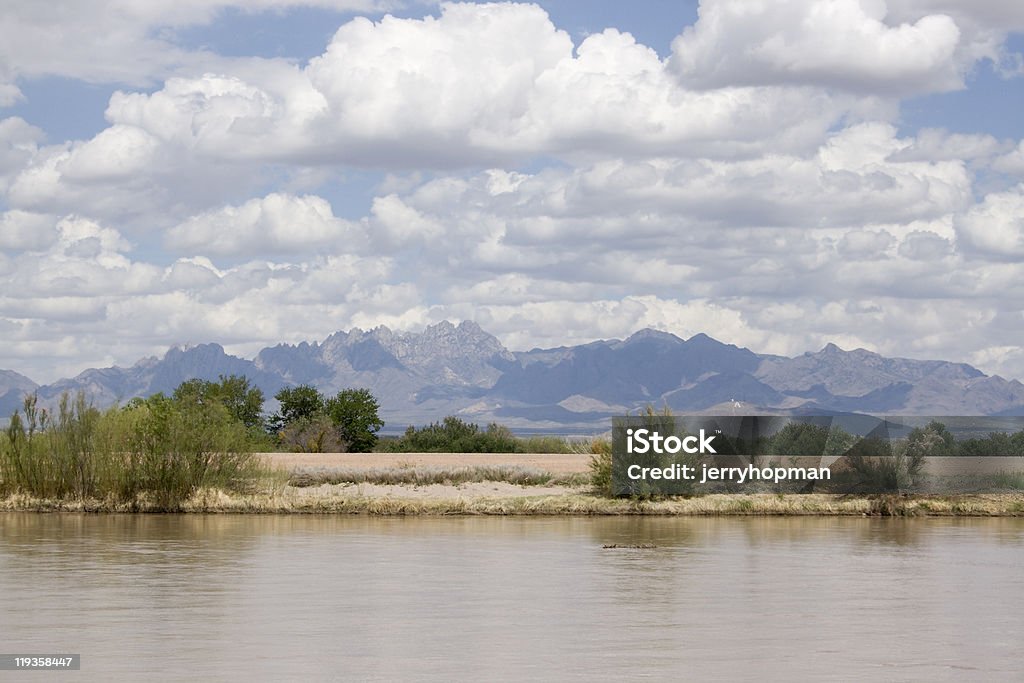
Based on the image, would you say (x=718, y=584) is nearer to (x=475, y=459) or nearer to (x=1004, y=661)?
(x=1004, y=661)

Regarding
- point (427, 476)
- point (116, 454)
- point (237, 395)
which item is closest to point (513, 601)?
point (116, 454)

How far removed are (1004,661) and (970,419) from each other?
28444 mm

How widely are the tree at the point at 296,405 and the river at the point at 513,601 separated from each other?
27259 mm

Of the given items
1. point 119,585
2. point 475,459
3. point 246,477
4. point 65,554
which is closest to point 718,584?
point 119,585

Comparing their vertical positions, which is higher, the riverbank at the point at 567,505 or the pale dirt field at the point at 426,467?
the pale dirt field at the point at 426,467

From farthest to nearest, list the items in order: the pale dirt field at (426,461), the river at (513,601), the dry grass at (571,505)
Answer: the pale dirt field at (426,461) → the dry grass at (571,505) → the river at (513,601)

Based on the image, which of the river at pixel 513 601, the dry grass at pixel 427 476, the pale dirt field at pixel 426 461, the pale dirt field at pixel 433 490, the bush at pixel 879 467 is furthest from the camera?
the pale dirt field at pixel 426 461

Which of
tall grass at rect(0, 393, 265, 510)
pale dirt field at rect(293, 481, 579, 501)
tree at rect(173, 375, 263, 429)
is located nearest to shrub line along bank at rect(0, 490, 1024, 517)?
tall grass at rect(0, 393, 265, 510)

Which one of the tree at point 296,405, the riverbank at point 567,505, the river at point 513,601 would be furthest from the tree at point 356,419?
the river at point 513,601

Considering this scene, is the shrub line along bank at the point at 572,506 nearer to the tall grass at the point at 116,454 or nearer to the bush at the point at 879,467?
the tall grass at the point at 116,454

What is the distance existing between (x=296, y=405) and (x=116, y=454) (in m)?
24.3

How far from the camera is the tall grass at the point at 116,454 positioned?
36750 millimetres

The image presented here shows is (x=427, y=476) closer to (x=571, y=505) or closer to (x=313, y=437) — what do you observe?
(x=571, y=505)

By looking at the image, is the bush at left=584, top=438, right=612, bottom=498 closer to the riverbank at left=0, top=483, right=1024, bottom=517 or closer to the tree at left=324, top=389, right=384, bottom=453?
the riverbank at left=0, top=483, right=1024, bottom=517
